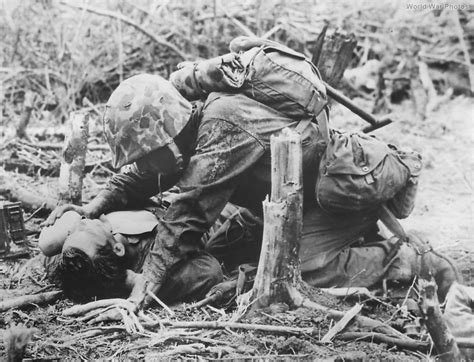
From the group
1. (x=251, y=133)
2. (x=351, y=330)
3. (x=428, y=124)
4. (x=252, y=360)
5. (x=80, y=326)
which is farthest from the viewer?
(x=428, y=124)

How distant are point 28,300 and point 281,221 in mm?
1614

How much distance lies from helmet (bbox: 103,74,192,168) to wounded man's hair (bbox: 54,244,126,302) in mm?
574

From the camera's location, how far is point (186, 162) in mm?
3895

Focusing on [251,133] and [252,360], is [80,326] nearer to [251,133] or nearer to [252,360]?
[252,360]

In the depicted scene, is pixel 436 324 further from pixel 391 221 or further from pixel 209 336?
pixel 391 221

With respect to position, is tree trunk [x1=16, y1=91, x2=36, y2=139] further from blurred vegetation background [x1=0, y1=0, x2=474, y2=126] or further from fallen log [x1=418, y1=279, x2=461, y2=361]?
fallen log [x1=418, y1=279, x2=461, y2=361]

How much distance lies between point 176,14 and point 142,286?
215 inches

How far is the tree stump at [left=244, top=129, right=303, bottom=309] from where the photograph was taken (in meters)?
3.25

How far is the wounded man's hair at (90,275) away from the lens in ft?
11.7

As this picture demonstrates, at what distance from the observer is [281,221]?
128 inches

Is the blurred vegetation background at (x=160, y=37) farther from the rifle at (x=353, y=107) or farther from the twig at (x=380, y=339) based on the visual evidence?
the twig at (x=380, y=339)

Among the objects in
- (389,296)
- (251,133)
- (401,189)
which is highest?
(251,133)

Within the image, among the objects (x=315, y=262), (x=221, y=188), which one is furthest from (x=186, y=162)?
(x=315, y=262)

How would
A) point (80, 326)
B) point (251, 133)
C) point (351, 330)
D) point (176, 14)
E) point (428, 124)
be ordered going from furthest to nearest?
point (176, 14), point (428, 124), point (251, 133), point (80, 326), point (351, 330)
